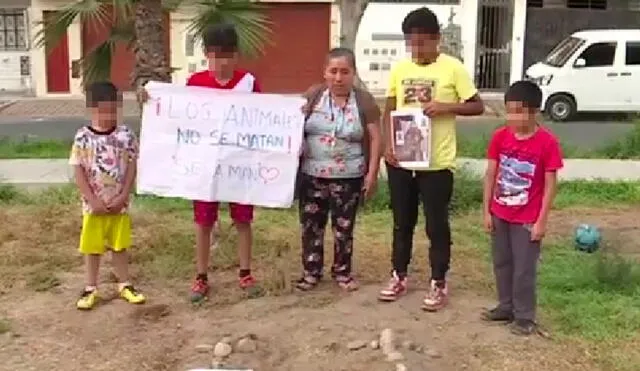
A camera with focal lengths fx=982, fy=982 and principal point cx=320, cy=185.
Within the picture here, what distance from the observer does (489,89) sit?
79.9 feet

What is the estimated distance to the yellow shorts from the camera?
572cm

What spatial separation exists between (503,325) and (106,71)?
4849mm

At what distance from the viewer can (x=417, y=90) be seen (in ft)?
17.8

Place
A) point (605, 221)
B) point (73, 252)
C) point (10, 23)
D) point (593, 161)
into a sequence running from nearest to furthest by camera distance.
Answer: point (73, 252)
point (605, 221)
point (593, 161)
point (10, 23)

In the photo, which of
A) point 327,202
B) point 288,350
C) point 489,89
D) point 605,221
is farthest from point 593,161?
point 489,89

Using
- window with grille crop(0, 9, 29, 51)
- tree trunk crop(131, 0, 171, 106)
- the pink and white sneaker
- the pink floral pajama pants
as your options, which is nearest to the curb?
window with grille crop(0, 9, 29, 51)

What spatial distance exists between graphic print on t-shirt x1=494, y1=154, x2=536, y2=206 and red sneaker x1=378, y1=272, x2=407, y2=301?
94 cm

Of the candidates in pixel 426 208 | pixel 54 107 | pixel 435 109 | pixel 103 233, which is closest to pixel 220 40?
pixel 435 109

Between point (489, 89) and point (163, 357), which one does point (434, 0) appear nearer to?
point (489, 89)

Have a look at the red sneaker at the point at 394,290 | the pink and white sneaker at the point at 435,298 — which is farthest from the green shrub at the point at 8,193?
the pink and white sneaker at the point at 435,298

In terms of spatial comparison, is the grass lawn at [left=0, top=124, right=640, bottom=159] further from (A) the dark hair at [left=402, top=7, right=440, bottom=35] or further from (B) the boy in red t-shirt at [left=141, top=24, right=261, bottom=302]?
(A) the dark hair at [left=402, top=7, right=440, bottom=35]

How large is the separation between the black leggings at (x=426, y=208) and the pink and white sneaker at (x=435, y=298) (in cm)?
5

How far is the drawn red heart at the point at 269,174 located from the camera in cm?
577

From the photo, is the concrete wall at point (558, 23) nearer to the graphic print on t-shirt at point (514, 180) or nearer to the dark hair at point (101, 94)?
the graphic print on t-shirt at point (514, 180)
